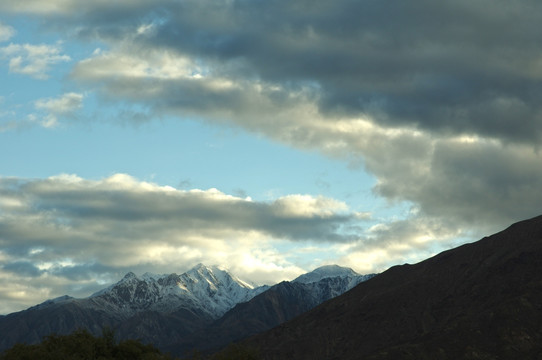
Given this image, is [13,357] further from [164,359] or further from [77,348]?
[164,359]

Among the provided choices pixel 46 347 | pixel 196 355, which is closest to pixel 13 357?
pixel 46 347

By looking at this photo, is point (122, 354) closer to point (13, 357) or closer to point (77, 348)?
point (77, 348)

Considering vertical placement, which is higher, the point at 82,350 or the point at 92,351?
the point at 82,350

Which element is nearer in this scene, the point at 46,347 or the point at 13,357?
the point at 13,357

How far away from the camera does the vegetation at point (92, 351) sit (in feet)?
337

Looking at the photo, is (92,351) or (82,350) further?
(92,351)

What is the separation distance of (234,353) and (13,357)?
92.4 ft

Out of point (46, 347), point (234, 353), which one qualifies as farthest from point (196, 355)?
point (46, 347)

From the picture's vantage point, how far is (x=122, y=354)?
11225 cm

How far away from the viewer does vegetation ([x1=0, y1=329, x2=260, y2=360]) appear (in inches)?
4040

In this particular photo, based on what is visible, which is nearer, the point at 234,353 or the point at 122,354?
the point at 234,353

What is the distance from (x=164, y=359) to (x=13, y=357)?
19.2m

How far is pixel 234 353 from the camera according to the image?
105000mm

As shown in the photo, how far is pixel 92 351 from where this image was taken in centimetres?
10812
